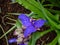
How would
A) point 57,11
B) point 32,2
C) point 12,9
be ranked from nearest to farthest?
point 32,2 → point 57,11 → point 12,9

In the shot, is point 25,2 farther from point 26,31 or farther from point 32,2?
point 26,31

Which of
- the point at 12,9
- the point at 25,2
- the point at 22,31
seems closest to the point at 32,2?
the point at 25,2

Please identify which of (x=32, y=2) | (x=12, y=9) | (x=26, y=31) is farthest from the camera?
(x=12, y=9)

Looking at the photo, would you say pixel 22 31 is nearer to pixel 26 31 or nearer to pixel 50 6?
pixel 26 31

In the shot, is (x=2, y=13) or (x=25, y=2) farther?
(x=2, y=13)

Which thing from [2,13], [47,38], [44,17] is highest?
[44,17]

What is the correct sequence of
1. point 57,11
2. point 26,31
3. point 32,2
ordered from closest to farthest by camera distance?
point 26,31 < point 32,2 < point 57,11

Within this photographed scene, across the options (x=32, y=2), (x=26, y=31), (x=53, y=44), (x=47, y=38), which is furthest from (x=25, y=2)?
(x=47, y=38)

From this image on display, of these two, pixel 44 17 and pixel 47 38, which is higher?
pixel 44 17

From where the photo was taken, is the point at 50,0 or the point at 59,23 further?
the point at 50,0
